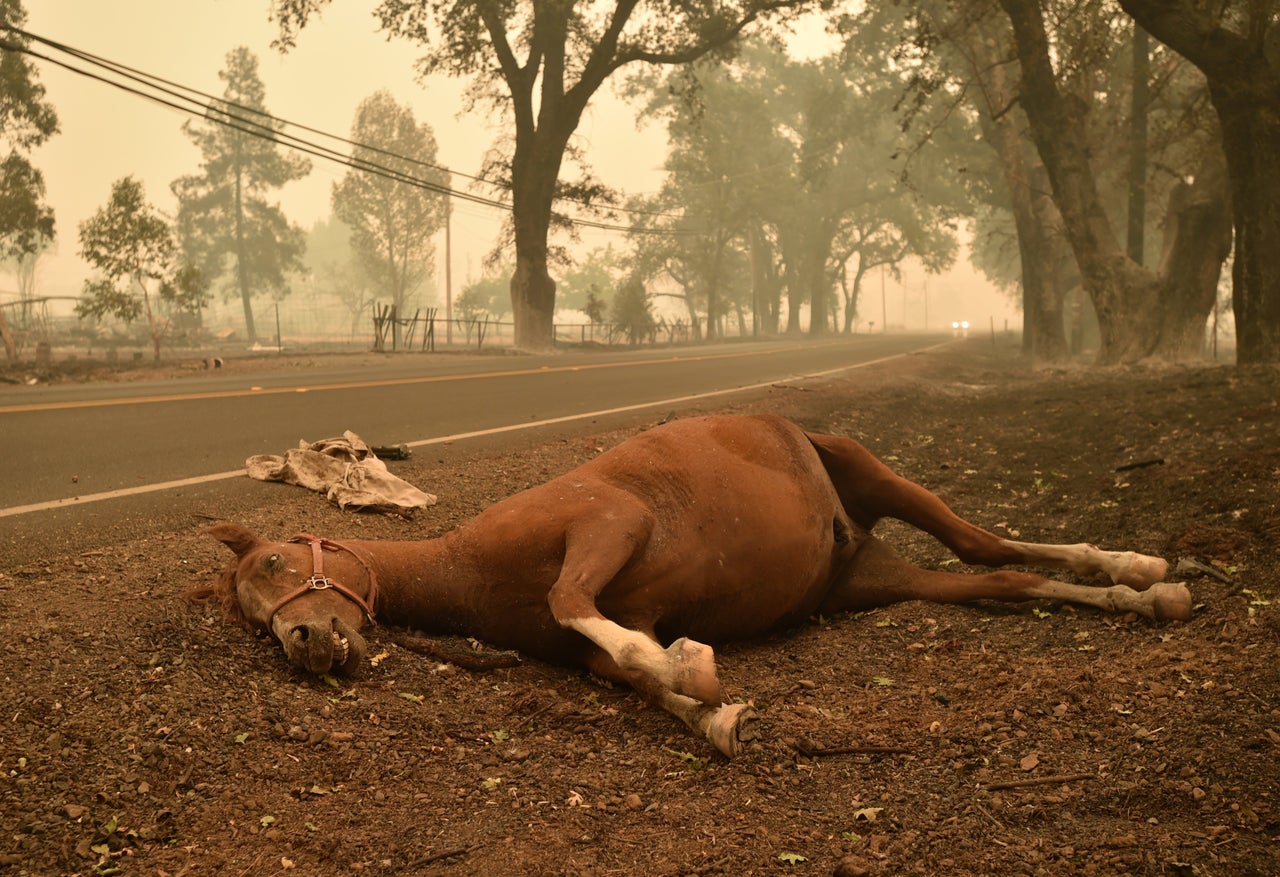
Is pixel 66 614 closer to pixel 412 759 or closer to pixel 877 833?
pixel 412 759

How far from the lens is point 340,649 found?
3.79 meters

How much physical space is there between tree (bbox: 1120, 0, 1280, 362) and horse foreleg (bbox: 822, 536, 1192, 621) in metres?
10.5

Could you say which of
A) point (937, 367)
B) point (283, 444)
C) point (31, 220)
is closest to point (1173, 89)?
point (937, 367)

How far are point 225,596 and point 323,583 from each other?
541 mm

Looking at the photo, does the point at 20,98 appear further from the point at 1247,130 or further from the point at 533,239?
the point at 1247,130

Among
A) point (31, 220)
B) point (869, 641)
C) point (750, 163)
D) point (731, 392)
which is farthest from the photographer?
point (750, 163)

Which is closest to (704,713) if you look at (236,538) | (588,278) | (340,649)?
(340,649)

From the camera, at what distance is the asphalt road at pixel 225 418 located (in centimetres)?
698

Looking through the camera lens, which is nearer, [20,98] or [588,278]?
[20,98]

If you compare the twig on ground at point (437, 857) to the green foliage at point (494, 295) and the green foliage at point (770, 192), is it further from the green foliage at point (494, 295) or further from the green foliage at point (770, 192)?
the green foliage at point (494, 295)

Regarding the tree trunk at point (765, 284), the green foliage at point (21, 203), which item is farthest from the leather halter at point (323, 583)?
the tree trunk at point (765, 284)

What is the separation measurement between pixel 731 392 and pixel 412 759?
13546mm

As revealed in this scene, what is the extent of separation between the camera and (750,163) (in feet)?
225

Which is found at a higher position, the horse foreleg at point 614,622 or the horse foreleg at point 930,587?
the horse foreleg at point 614,622
